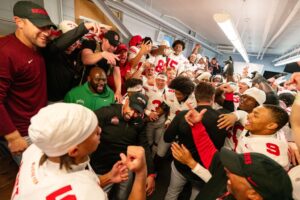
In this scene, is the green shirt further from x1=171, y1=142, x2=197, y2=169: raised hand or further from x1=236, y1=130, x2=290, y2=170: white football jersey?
x1=236, y1=130, x2=290, y2=170: white football jersey

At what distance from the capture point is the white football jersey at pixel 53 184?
622 mm

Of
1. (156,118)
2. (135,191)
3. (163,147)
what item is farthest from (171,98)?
(135,191)

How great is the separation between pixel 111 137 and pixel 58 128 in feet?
2.98

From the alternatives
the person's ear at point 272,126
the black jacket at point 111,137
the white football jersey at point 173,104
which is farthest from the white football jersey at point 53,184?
the white football jersey at point 173,104

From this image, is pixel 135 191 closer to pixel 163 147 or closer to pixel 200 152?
pixel 200 152

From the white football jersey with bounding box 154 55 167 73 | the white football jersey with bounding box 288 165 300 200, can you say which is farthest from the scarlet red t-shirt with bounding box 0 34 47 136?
the white football jersey with bounding box 154 55 167 73

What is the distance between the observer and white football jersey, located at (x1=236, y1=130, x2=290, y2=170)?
1210 millimetres

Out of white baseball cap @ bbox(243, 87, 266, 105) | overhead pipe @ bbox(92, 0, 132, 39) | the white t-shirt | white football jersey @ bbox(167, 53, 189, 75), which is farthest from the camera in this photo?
white football jersey @ bbox(167, 53, 189, 75)

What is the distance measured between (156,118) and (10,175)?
196 cm

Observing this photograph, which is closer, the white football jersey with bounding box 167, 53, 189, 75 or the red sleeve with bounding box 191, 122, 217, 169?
the red sleeve with bounding box 191, 122, 217, 169

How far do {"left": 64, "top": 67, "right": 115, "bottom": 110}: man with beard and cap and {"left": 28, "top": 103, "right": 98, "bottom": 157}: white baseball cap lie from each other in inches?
43.2

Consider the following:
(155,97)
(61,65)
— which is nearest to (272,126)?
(155,97)

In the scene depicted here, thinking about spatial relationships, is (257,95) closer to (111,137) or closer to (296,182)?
(296,182)

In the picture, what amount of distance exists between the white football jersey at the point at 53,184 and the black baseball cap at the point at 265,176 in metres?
0.67
